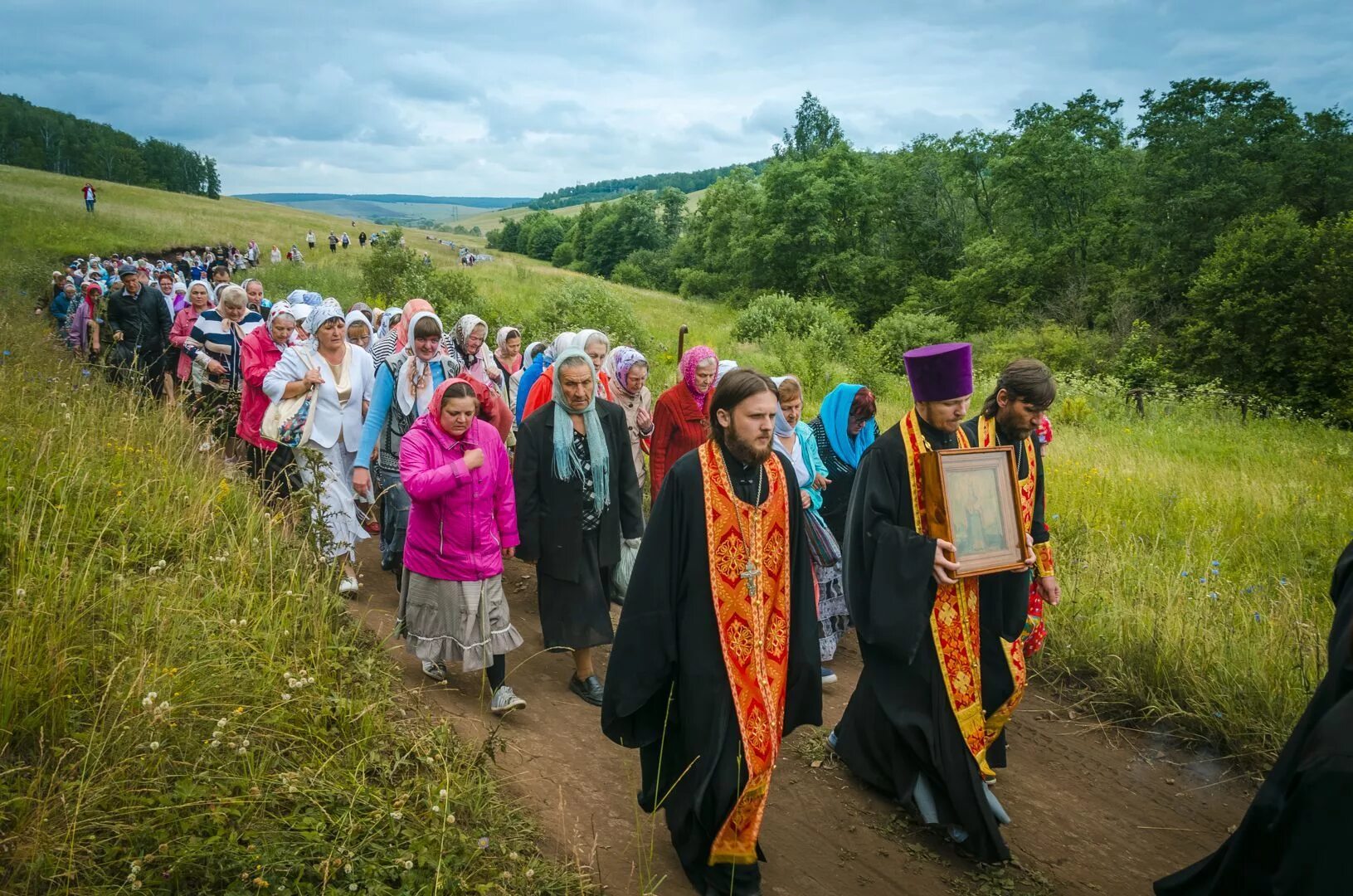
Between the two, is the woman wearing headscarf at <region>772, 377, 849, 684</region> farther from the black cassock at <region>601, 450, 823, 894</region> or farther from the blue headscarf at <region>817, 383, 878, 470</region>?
the black cassock at <region>601, 450, 823, 894</region>

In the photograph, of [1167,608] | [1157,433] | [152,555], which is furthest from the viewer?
[1157,433]

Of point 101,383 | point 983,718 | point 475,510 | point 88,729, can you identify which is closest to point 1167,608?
point 983,718

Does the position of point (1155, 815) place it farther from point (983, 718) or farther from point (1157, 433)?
point (1157, 433)

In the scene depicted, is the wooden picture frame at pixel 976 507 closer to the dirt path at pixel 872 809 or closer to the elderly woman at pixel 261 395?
the dirt path at pixel 872 809

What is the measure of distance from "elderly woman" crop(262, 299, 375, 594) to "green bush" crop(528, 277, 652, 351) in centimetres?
1285

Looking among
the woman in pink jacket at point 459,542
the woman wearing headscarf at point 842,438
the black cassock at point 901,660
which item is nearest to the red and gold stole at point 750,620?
the black cassock at point 901,660

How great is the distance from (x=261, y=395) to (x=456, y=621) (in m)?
3.08

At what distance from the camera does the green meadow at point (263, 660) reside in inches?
110

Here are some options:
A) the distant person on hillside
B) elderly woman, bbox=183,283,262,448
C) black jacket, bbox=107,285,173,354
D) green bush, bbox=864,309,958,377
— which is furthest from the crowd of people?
green bush, bbox=864,309,958,377

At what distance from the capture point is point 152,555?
15.1 feet

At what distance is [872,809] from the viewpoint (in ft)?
14.5

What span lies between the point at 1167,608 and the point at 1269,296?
22.2 metres

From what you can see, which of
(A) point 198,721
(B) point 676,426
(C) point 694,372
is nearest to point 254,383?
(B) point 676,426

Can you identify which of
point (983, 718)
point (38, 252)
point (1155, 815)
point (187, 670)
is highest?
point (38, 252)
